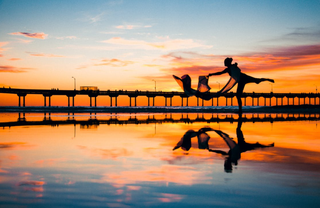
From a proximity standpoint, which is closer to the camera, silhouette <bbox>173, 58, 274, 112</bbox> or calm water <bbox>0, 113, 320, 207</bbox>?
calm water <bbox>0, 113, 320, 207</bbox>

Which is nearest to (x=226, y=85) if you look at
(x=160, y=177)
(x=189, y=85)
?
(x=189, y=85)

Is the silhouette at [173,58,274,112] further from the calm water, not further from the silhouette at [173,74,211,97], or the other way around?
the calm water

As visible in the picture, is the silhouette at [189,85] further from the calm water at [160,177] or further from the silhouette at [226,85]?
the calm water at [160,177]

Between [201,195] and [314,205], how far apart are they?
180 cm

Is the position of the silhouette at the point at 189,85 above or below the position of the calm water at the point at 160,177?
above

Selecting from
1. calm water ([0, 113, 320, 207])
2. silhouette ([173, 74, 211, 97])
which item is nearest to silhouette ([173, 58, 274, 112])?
silhouette ([173, 74, 211, 97])

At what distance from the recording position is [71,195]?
17.9 ft

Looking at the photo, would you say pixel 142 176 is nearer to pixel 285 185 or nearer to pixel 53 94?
pixel 285 185

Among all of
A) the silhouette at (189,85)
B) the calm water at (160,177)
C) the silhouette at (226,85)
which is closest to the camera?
the calm water at (160,177)

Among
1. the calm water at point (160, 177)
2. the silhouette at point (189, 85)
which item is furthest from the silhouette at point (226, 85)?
the calm water at point (160, 177)

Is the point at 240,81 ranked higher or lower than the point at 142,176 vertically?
higher

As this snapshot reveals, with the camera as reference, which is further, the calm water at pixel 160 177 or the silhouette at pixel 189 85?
the silhouette at pixel 189 85

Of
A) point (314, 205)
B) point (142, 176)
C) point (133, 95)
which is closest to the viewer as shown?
point (314, 205)

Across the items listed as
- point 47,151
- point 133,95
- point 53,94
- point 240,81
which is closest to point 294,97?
point 133,95
